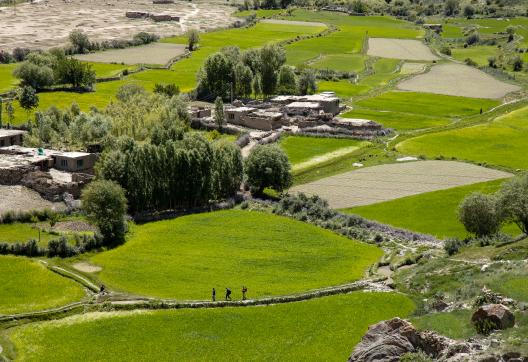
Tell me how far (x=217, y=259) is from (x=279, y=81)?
291 feet

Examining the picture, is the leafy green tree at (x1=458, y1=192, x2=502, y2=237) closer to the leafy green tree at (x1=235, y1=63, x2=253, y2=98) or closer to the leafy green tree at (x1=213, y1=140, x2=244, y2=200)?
the leafy green tree at (x1=213, y1=140, x2=244, y2=200)

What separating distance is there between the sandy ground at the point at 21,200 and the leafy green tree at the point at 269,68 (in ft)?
236

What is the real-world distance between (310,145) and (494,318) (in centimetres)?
7332

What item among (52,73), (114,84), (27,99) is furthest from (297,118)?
(52,73)

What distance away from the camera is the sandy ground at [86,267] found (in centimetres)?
6431

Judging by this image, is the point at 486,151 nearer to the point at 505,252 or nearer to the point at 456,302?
the point at 505,252

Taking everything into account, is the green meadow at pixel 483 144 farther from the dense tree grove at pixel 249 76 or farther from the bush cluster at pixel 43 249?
the bush cluster at pixel 43 249

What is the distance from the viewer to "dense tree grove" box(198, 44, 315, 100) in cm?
14562

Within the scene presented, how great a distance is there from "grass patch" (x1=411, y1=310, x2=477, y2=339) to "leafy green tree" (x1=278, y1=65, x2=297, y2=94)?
10757 cm

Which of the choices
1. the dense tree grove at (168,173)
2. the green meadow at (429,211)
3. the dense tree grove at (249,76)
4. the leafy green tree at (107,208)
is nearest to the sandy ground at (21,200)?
the dense tree grove at (168,173)

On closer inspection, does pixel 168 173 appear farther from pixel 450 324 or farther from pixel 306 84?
pixel 306 84

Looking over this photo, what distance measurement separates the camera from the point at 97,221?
72.0 meters

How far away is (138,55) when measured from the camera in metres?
186

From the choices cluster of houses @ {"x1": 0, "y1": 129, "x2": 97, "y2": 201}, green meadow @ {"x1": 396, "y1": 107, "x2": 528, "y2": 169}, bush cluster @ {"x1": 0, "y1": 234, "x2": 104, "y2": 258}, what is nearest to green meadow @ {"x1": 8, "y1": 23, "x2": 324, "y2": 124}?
cluster of houses @ {"x1": 0, "y1": 129, "x2": 97, "y2": 201}
